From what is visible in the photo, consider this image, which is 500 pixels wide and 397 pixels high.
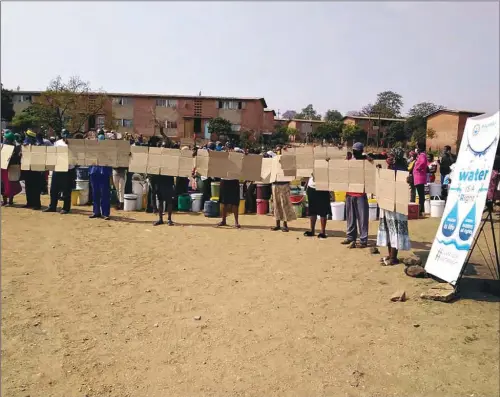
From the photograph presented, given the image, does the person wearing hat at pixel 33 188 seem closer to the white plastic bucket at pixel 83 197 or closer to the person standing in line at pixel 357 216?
the white plastic bucket at pixel 83 197

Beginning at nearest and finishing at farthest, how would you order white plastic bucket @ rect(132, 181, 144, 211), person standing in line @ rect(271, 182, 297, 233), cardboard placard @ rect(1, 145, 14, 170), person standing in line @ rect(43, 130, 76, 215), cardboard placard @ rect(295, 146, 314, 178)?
cardboard placard @ rect(295, 146, 314, 178), person standing in line @ rect(271, 182, 297, 233), person standing in line @ rect(43, 130, 76, 215), cardboard placard @ rect(1, 145, 14, 170), white plastic bucket @ rect(132, 181, 144, 211)

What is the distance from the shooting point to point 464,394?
145 inches

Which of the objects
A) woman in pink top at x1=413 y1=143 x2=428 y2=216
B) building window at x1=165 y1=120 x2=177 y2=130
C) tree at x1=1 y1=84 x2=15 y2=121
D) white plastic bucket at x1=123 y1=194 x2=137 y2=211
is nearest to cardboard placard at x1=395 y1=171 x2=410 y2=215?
woman in pink top at x1=413 y1=143 x2=428 y2=216

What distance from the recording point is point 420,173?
38.8 feet

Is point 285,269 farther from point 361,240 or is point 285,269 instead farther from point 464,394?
point 464,394

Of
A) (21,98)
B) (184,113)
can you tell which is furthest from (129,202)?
(21,98)

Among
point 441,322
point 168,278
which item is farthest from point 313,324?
point 168,278

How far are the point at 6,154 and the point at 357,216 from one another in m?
8.75

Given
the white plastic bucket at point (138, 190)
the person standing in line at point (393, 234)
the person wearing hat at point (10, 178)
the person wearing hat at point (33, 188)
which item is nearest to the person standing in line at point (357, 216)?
the person standing in line at point (393, 234)

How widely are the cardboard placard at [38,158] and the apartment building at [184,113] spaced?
1075 cm

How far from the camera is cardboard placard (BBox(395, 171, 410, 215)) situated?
654 centimetres

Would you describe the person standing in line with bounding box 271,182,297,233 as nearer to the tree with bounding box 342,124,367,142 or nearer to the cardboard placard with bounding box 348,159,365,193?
the cardboard placard with bounding box 348,159,365,193

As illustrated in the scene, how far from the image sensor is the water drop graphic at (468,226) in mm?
5363

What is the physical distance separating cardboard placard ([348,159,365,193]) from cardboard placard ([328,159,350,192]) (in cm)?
6
